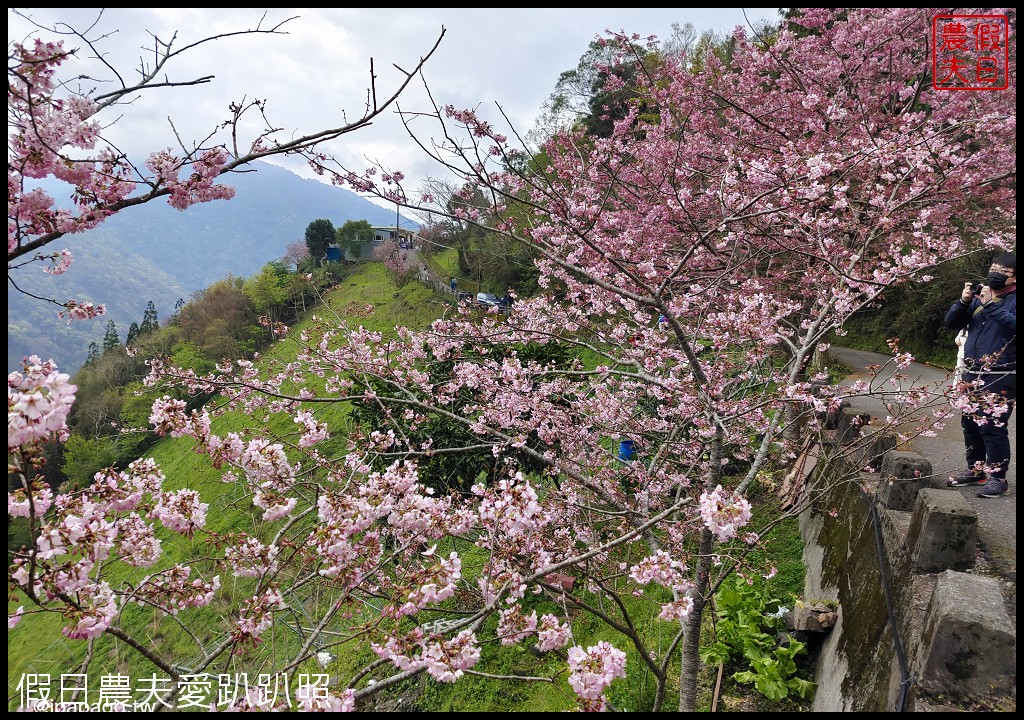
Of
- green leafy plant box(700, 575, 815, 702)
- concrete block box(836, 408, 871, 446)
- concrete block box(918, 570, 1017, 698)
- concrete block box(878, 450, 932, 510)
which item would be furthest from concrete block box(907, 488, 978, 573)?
concrete block box(836, 408, 871, 446)

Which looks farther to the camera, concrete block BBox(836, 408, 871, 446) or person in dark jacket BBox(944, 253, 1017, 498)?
concrete block BBox(836, 408, 871, 446)

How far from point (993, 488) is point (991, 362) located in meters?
1.16

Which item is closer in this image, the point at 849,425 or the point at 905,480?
the point at 905,480

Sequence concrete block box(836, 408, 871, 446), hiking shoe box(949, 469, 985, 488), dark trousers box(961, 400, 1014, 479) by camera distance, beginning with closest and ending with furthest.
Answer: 1. dark trousers box(961, 400, 1014, 479)
2. hiking shoe box(949, 469, 985, 488)
3. concrete block box(836, 408, 871, 446)

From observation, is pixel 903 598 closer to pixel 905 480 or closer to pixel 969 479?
pixel 905 480

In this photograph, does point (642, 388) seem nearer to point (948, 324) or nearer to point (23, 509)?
point (948, 324)

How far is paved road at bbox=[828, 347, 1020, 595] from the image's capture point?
131 inches

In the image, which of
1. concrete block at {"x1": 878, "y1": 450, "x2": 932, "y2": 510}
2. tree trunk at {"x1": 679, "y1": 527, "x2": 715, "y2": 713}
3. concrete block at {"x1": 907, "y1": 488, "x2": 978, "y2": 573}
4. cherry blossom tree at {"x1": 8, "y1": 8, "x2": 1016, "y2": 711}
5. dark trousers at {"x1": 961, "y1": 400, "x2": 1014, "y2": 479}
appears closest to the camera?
cherry blossom tree at {"x1": 8, "y1": 8, "x2": 1016, "y2": 711}

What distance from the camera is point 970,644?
2180 millimetres

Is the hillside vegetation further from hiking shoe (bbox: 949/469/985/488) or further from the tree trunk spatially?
hiking shoe (bbox: 949/469/985/488)

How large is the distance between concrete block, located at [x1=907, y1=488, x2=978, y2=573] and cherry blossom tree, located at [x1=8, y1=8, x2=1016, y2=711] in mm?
995

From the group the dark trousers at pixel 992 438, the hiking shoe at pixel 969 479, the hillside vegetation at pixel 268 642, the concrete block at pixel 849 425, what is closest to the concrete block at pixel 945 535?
the dark trousers at pixel 992 438

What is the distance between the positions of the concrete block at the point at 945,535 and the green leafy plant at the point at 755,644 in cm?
118

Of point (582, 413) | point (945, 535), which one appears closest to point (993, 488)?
point (945, 535)
